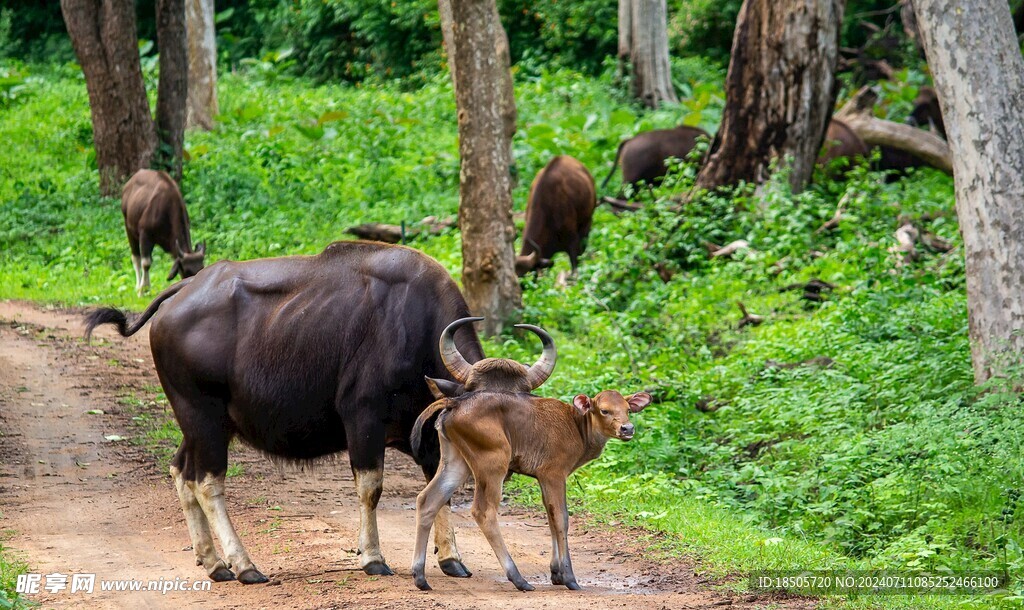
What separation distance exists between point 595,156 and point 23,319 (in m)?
11.7

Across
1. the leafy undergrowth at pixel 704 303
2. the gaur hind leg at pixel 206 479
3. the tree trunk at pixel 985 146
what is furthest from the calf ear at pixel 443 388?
the tree trunk at pixel 985 146

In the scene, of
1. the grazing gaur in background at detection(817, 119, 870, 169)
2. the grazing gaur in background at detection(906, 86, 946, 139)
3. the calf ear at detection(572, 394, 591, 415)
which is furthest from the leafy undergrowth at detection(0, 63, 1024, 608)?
the calf ear at detection(572, 394, 591, 415)

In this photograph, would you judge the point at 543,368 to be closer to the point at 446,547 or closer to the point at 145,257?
the point at 446,547

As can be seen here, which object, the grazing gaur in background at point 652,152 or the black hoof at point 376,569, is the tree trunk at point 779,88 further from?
the black hoof at point 376,569

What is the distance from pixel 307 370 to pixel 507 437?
4.60ft

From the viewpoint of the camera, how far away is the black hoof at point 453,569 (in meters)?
7.15

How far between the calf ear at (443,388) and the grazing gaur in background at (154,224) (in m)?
10.2

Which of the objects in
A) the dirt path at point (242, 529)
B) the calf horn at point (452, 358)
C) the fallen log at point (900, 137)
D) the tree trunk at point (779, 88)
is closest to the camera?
the dirt path at point (242, 529)

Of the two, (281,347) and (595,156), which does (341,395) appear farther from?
(595,156)

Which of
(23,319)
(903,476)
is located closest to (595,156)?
(23,319)

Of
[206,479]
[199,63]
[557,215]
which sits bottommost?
[557,215]

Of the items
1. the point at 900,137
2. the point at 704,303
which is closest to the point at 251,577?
the point at 704,303

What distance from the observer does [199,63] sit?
26891mm

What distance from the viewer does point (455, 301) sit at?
744 cm
